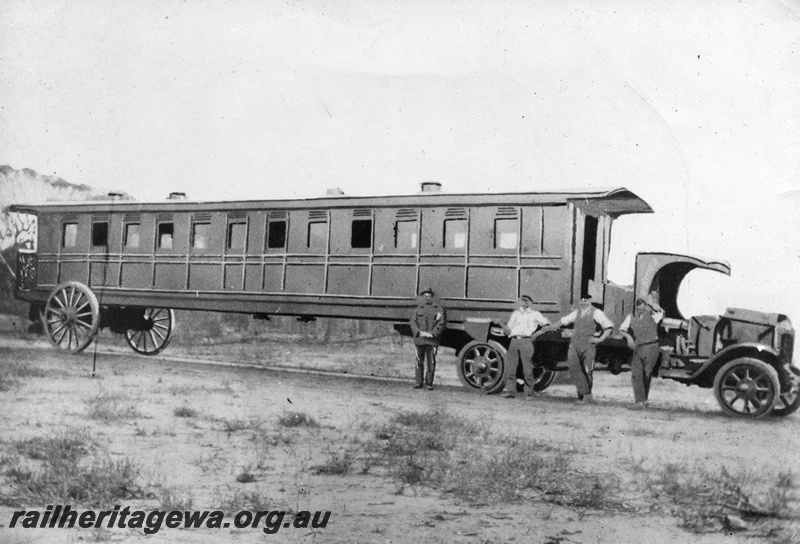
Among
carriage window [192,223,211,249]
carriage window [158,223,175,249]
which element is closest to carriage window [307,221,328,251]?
carriage window [192,223,211,249]

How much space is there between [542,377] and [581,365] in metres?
0.82

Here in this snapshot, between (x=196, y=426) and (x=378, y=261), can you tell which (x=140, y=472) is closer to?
(x=196, y=426)

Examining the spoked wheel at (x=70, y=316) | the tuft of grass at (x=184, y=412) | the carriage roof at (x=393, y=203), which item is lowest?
the tuft of grass at (x=184, y=412)

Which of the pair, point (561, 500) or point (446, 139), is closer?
point (561, 500)

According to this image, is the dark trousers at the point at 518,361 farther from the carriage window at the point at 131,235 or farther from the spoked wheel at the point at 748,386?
the carriage window at the point at 131,235

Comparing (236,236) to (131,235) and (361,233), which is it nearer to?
(131,235)

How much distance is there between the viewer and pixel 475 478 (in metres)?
5.78

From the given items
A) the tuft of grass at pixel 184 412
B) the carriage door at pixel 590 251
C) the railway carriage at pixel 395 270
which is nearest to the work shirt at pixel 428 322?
the railway carriage at pixel 395 270

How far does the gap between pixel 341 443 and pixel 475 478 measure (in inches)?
52.1

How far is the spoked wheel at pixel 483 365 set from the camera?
8133 millimetres

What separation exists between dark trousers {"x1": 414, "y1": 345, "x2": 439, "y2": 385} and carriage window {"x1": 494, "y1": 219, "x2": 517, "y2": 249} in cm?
149

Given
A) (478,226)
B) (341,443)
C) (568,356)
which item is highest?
(478,226)

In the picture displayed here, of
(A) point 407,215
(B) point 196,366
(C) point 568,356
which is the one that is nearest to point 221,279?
(B) point 196,366

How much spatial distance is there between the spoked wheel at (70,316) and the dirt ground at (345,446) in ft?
3.31
